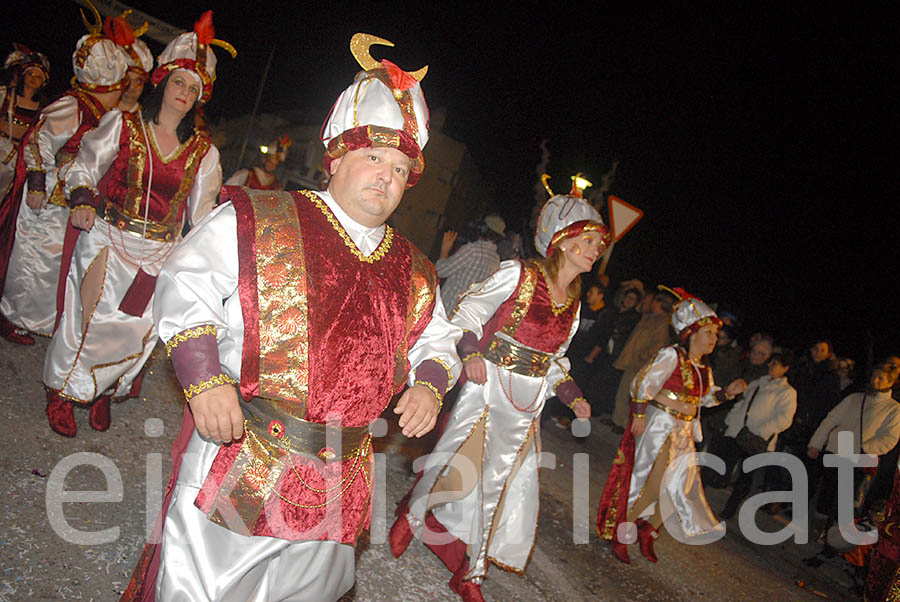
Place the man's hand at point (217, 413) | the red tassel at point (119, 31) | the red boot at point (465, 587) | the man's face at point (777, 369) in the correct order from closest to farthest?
the man's hand at point (217, 413), the red boot at point (465, 587), the red tassel at point (119, 31), the man's face at point (777, 369)

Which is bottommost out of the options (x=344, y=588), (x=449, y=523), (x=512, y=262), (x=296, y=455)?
(x=449, y=523)

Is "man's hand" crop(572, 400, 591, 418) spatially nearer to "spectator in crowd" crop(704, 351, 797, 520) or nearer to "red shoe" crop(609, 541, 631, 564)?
"red shoe" crop(609, 541, 631, 564)

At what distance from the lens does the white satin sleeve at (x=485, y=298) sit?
3.34 m

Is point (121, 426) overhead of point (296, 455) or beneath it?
beneath

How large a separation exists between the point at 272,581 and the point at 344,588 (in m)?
0.26

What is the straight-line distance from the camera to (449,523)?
3.47 meters

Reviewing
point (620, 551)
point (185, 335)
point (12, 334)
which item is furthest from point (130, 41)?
point (620, 551)

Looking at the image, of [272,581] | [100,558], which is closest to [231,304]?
[272,581]

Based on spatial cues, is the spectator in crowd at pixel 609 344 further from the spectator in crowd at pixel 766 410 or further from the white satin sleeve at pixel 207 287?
the white satin sleeve at pixel 207 287

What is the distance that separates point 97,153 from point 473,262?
367 cm

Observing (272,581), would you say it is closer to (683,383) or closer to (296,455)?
(296,455)

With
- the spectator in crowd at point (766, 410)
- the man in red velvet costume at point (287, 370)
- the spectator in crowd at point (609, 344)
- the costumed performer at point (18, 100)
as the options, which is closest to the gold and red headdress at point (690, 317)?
the spectator in crowd at point (766, 410)

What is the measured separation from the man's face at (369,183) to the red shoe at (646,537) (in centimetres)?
402

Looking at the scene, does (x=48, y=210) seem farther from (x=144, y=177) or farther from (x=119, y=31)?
(x=144, y=177)
